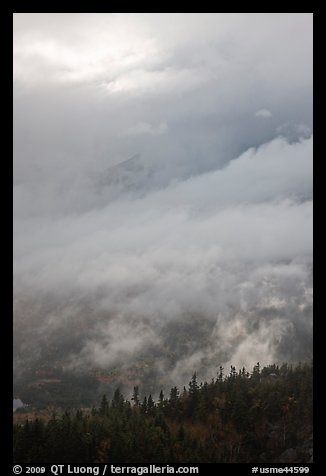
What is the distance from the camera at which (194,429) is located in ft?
409

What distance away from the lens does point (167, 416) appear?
426ft

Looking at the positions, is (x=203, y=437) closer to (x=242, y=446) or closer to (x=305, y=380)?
(x=242, y=446)

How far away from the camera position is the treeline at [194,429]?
84.1 m

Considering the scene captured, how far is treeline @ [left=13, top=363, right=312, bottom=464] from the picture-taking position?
84062 mm

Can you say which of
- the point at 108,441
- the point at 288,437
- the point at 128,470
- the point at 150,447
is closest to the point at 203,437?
the point at 288,437

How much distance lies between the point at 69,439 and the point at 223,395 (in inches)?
2512
